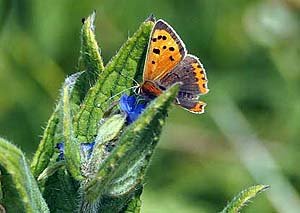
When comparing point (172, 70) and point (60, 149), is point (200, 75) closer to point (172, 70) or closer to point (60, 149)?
point (172, 70)

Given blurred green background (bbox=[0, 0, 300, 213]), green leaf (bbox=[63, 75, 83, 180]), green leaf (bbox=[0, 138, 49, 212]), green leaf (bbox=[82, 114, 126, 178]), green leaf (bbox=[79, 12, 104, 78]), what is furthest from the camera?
blurred green background (bbox=[0, 0, 300, 213])

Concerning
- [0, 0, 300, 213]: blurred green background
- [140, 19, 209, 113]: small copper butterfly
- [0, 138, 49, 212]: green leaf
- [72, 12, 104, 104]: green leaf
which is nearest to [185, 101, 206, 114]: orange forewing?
[140, 19, 209, 113]: small copper butterfly

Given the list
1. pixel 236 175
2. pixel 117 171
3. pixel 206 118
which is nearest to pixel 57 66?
pixel 206 118

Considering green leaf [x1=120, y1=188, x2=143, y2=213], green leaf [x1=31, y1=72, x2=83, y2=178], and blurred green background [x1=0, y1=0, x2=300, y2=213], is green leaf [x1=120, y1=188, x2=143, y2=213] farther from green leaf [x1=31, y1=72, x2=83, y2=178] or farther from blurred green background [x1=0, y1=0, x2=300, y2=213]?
blurred green background [x1=0, y1=0, x2=300, y2=213]

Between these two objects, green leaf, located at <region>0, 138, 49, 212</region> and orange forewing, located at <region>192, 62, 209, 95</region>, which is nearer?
green leaf, located at <region>0, 138, 49, 212</region>

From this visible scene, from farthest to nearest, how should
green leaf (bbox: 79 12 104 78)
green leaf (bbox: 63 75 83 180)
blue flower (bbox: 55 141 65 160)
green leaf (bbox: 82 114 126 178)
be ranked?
green leaf (bbox: 79 12 104 78) → blue flower (bbox: 55 141 65 160) → green leaf (bbox: 82 114 126 178) → green leaf (bbox: 63 75 83 180)

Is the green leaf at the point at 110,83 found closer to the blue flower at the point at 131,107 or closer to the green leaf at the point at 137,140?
the blue flower at the point at 131,107

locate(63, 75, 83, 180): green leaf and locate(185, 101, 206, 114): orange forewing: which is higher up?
locate(185, 101, 206, 114): orange forewing
